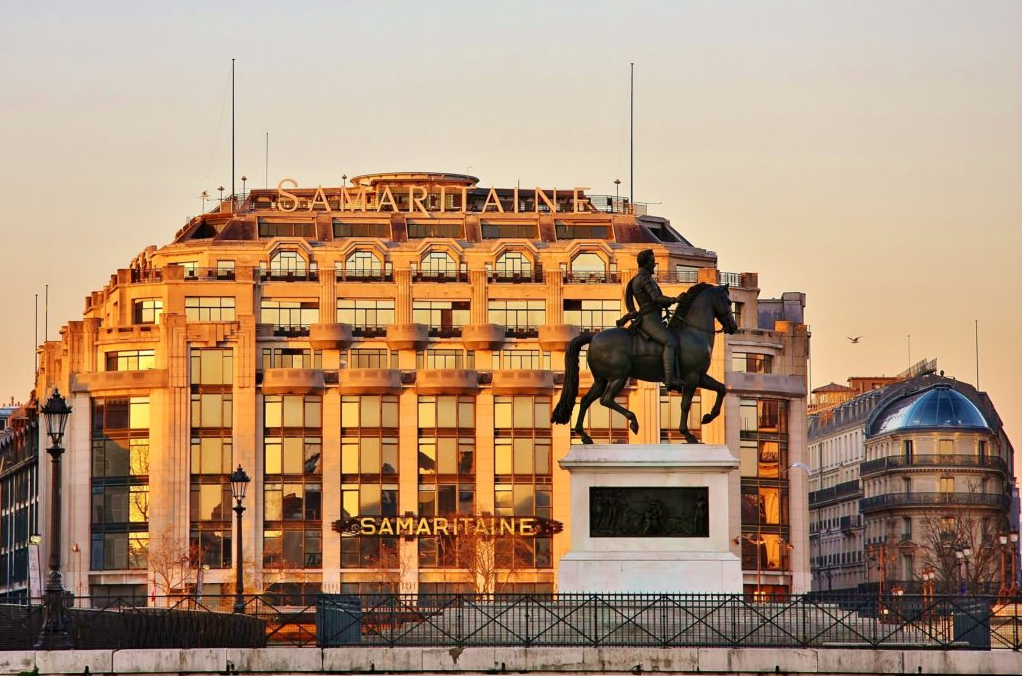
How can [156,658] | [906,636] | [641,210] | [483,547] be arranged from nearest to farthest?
1. [156,658]
2. [906,636]
3. [483,547]
4. [641,210]

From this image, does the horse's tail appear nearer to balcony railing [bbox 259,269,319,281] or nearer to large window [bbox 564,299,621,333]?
large window [bbox 564,299,621,333]

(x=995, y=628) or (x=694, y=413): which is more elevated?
(x=694, y=413)

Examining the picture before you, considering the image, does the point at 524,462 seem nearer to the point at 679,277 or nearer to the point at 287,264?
the point at 679,277

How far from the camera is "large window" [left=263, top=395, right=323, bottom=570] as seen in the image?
157375mm

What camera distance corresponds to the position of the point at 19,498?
185 m

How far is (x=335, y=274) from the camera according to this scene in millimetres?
162875

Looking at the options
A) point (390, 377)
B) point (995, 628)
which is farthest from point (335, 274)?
point (995, 628)

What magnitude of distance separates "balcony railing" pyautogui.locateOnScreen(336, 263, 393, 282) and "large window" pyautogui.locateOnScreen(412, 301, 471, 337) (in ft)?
7.77

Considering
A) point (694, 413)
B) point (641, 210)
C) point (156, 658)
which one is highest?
point (641, 210)

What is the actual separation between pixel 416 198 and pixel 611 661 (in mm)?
115193

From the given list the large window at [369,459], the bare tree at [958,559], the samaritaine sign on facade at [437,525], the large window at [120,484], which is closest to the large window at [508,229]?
the large window at [369,459]

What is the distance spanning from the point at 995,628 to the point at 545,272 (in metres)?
98.8

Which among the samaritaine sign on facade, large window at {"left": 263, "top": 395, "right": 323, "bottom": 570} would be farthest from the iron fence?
large window at {"left": 263, "top": 395, "right": 323, "bottom": 570}

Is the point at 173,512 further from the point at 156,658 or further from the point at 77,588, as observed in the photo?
the point at 156,658
